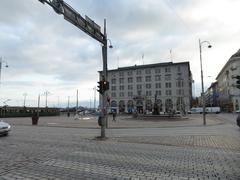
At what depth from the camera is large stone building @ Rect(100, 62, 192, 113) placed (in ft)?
358

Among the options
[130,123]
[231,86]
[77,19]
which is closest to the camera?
[77,19]

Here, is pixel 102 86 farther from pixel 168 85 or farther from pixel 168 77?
pixel 168 77

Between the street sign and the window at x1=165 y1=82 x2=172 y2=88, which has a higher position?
the window at x1=165 y1=82 x2=172 y2=88

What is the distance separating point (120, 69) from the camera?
125m

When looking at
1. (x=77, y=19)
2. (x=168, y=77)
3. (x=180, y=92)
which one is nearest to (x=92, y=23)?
(x=77, y=19)

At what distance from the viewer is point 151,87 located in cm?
11800

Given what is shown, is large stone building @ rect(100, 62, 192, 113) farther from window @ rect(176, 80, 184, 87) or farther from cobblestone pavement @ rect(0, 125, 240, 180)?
cobblestone pavement @ rect(0, 125, 240, 180)

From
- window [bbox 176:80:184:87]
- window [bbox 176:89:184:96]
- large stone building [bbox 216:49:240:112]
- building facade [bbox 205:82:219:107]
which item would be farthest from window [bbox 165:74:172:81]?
large stone building [bbox 216:49:240:112]

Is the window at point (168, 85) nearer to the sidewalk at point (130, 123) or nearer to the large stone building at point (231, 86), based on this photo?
the large stone building at point (231, 86)

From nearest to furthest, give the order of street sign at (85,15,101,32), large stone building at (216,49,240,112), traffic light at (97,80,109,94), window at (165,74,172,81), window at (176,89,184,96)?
street sign at (85,15,101,32) < traffic light at (97,80,109,94) < large stone building at (216,49,240,112) < window at (176,89,184,96) < window at (165,74,172,81)

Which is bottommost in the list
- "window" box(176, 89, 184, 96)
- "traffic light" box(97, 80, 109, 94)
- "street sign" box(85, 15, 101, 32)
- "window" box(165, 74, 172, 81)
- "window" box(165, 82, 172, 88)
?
"traffic light" box(97, 80, 109, 94)

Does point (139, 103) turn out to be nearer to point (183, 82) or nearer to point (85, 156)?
point (183, 82)

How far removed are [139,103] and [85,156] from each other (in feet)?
350

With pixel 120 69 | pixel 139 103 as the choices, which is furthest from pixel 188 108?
pixel 120 69
